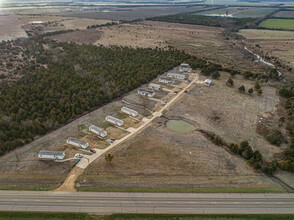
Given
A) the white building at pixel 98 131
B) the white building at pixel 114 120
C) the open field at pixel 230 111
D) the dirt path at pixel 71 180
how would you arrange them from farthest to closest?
the white building at pixel 114 120 < the open field at pixel 230 111 < the white building at pixel 98 131 < the dirt path at pixel 71 180

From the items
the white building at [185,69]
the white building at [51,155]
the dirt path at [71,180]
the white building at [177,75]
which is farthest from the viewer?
the white building at [185,69]

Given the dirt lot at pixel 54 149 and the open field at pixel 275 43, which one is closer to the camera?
the dirt lot at pixel 54 149

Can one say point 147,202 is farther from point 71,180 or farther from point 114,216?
point 71,180

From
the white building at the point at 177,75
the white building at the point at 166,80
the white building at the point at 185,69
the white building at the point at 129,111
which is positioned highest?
the white building at the point at 185,69

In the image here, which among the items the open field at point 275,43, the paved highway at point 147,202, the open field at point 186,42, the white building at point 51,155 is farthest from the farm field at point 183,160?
the open field at point 275,43

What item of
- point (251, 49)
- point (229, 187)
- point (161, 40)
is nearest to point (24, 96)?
point (229, 187)

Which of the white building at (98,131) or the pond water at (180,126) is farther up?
the white building at (98,131)

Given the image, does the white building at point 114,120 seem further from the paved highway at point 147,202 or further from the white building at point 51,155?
the paved highway at point 147,202
